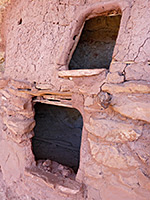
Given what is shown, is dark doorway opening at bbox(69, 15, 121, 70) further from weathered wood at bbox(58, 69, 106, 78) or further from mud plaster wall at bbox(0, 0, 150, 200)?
weathered wood at bbox(58, 69, 106, 78)

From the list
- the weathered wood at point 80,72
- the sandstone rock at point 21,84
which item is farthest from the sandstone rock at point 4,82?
the weathered wood at point 80,72

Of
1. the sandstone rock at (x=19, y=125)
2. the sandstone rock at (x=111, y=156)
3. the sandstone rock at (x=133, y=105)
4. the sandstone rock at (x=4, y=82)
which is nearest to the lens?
the sandstone rock at (x=133, y=105)

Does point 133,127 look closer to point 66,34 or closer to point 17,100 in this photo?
point 66,34

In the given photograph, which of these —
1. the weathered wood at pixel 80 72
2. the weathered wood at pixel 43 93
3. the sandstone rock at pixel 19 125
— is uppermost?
the weathered wood at pixel 80 72

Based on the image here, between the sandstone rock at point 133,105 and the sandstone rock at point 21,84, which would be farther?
the sandstone rock at point 21,84

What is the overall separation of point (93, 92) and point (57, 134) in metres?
3.01

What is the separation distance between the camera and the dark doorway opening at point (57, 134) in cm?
345

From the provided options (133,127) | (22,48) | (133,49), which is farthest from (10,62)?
(133,127)

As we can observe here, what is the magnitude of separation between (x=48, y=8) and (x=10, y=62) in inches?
36.5

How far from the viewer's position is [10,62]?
7.43 ft

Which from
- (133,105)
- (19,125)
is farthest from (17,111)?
(133,105)

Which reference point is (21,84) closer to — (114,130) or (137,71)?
(114,130)

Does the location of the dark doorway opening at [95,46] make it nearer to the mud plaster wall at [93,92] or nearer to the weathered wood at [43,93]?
the mud plaster wall at [93,92]

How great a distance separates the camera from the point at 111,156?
146 cm
